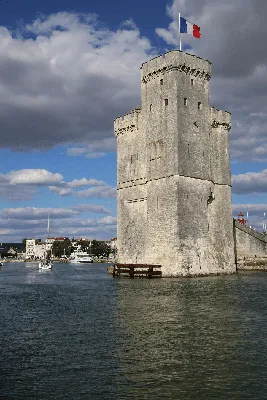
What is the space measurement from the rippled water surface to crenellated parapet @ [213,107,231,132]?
83.6ft

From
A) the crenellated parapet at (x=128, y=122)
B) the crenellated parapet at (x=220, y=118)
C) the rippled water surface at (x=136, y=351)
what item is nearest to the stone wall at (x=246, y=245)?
the crenellated parapet at (x=220, y=118)

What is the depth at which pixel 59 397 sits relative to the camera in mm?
8711

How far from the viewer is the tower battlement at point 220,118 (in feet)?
145

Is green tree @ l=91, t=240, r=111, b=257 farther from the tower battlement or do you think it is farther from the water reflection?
the water reflection

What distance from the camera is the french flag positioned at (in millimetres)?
37688

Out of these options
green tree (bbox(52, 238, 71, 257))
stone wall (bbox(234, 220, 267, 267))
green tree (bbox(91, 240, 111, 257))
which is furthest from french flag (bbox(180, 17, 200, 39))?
green tree (bbox(52, 238, 71, 257))

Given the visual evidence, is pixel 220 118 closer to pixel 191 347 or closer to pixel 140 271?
pixel 140 271

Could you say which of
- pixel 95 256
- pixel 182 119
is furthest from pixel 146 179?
pixel 95 256

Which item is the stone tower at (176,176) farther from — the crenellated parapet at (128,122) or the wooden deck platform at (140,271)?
the wooden deck platform at (140,271)

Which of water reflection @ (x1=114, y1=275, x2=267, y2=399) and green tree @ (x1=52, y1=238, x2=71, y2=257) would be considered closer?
water reflection @ (x1=114, y1=275, x2=267, y2=399)

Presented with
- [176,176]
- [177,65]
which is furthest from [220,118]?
[176,176]

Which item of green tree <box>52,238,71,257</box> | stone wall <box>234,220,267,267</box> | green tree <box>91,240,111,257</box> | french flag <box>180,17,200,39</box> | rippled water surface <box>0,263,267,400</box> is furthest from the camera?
green tree <box>52,238,71,257</box>

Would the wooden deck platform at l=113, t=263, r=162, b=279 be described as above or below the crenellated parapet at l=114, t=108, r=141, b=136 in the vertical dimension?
below

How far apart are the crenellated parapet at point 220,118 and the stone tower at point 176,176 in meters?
0.11
